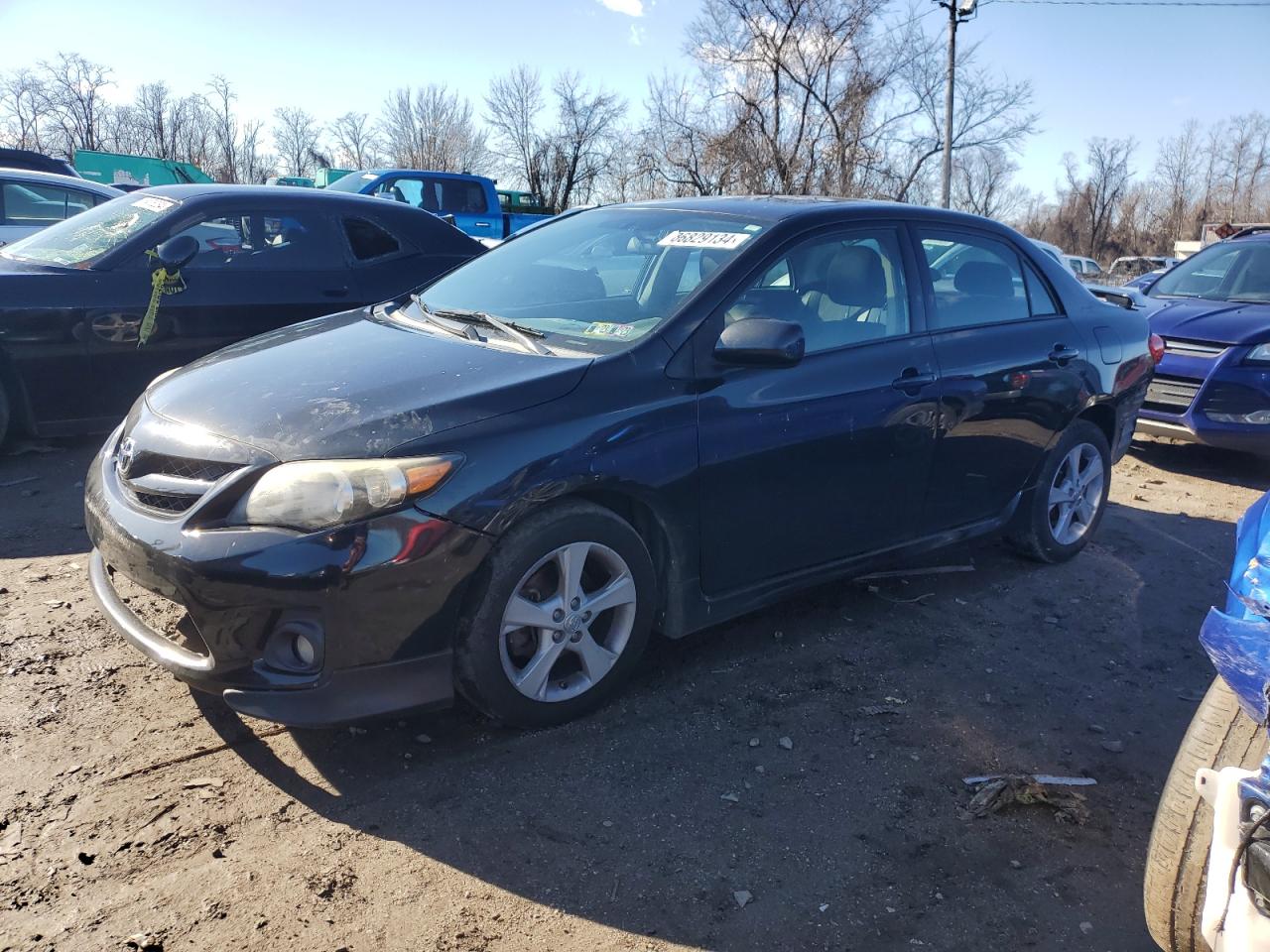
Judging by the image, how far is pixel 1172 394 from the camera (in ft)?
22.8

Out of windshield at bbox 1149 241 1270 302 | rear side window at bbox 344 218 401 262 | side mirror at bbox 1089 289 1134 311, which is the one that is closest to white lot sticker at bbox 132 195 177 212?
rear side window at bbox 344 218 401 262

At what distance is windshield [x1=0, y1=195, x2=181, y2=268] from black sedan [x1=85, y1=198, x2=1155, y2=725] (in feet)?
8.80

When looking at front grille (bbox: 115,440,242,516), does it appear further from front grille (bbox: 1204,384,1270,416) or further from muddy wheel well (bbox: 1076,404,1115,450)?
front grille (bbox: 1204,384,1270,416)

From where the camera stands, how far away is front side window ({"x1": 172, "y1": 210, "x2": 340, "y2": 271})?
590 centimetres

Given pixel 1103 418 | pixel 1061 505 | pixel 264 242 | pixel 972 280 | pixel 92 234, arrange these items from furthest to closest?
pixel 264 242, pixel 92 234, pixel 1103 418, pixel 1061 505, pixel 972 280

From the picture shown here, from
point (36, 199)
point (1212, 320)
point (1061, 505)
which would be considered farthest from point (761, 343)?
point (36, 199)

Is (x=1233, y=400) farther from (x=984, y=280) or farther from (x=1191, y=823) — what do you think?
(x=1191, y=823)

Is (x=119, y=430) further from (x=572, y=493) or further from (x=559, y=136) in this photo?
(x=559, y=136)

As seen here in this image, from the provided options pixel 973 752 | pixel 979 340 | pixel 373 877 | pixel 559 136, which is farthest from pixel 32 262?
pixel 559 136

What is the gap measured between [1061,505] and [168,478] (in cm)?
399

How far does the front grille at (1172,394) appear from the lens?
6.83 metres

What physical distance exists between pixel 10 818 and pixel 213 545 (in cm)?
89

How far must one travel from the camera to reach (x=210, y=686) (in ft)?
8.77

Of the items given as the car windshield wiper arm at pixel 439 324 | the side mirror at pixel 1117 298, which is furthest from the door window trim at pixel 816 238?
the side mirror at pixel 1117 298
